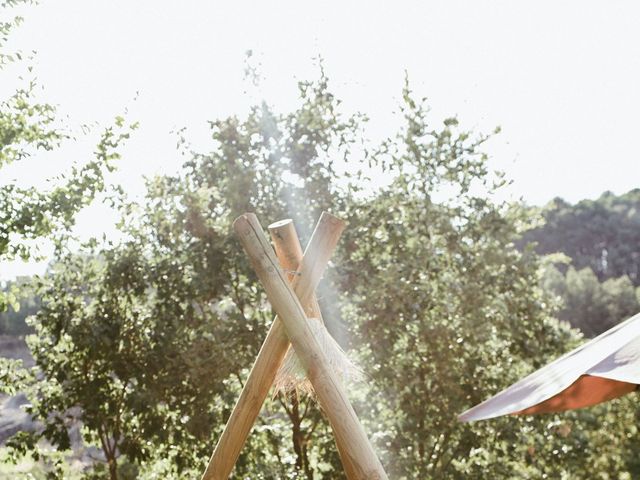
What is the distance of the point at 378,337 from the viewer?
5.32 meters

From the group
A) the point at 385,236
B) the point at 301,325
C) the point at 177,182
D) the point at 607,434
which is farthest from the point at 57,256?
the point at 607,434

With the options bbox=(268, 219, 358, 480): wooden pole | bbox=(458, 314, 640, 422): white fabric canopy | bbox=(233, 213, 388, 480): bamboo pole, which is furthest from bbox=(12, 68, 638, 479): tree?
bbox=(233, 213, 388, 480): bamboo pole

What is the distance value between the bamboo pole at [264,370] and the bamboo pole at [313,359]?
5 centimetres

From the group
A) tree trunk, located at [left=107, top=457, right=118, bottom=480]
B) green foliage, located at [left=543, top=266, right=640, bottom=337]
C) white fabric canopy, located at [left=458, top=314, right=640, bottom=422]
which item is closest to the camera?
white fabric canopy, located at [left=458, top=314, right=640, bottom=422]

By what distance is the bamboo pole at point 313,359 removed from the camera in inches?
71.8

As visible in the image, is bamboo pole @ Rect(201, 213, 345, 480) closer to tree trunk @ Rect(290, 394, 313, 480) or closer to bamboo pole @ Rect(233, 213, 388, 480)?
bamboo pole @ Rect(233, 213, 388, 480)

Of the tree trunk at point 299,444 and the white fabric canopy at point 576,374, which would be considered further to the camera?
the tree trunk at point 299,444

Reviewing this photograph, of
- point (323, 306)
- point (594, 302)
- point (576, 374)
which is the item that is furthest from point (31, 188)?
point (594, 302)

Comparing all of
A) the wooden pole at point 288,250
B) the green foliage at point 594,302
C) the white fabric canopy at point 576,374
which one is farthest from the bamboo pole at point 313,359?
the green foliage at point 594,302

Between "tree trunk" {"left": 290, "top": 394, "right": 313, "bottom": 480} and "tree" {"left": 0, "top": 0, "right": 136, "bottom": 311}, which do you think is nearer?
"tree" {"left": 0, "top": 0, "right": 136, "bottom": 311}

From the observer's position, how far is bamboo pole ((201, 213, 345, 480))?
2.01m

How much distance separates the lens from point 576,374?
6.07 ft

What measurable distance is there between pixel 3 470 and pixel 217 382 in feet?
15.4

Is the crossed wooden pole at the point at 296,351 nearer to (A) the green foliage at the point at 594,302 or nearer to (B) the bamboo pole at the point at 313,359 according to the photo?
(B) the bamboo pole at the point at 313,359
